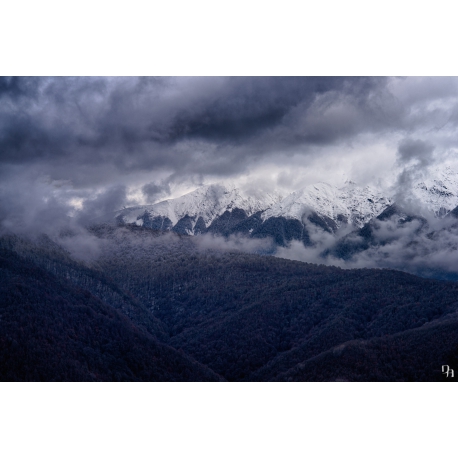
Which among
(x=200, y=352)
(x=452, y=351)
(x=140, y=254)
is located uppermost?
(x=140, y=254)

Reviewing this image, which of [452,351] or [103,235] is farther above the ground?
[103,235]

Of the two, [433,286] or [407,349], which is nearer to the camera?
[407,349]

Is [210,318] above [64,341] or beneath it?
beneath

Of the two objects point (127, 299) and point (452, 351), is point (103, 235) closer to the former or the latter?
point (127, 299)

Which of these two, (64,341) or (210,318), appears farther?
(210,318)

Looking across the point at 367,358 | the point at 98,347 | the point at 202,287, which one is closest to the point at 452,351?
the point at 367,358

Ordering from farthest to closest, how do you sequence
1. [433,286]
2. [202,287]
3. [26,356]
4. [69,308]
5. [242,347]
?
[202,287] < [433,286] < [242,347] < [69,308] < [26,356]

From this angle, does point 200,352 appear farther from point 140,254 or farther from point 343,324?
point 140,254

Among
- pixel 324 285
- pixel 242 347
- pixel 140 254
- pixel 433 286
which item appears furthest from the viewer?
pixel 140 254

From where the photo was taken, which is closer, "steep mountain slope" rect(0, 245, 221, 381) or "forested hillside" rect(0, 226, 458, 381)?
"steep mountain slope" rect(0, 245, 221, 381)

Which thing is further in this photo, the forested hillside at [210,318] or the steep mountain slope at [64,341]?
the forested hillside at [210,318]
